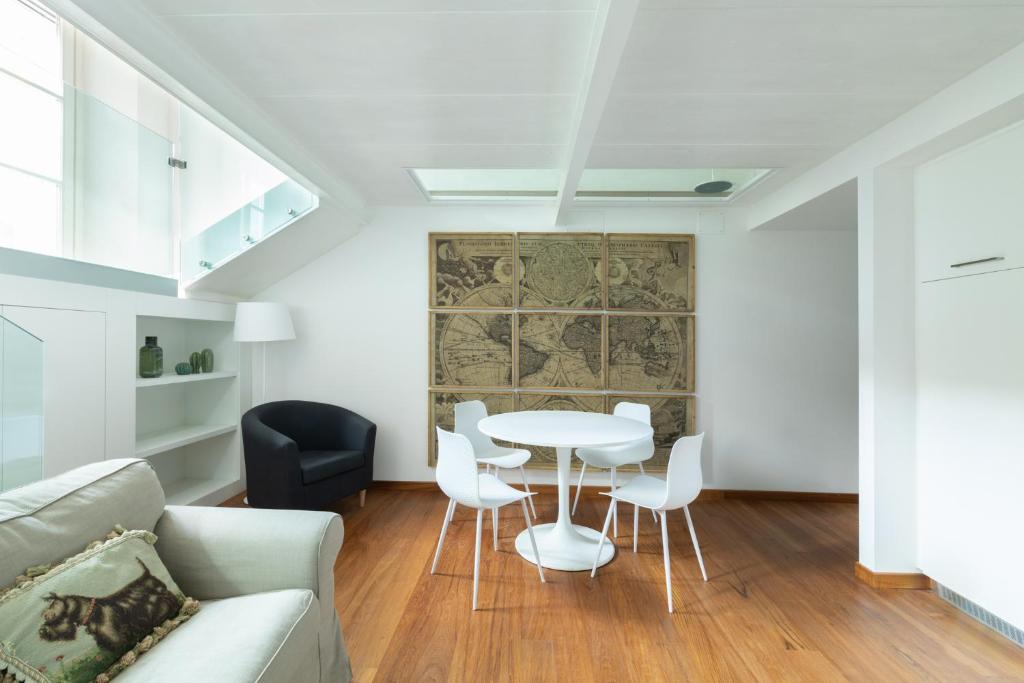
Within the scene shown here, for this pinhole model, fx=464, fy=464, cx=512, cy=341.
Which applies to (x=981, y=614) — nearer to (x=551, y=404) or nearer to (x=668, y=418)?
(x=668, y=418)

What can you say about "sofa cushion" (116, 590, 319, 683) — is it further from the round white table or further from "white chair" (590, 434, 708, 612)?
"white chair" (590, 434, 708, 612)

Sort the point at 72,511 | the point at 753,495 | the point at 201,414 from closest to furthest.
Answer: the point at 72,511
the point at 201,414
the point at 753,495

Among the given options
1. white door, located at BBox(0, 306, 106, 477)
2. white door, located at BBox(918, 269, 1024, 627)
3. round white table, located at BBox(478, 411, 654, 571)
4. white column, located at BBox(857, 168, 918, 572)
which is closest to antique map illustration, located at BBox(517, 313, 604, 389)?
round white table, located at BBox(478, 411, 654, 571)

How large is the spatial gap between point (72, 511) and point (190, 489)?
7.93 ft

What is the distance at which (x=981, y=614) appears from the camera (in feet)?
7.11

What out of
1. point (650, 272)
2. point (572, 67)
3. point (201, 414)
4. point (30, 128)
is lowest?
point (201, 414)

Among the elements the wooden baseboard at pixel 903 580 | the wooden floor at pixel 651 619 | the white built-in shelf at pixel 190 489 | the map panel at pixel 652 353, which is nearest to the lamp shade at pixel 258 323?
the white built-in shelf at pixel 190 489

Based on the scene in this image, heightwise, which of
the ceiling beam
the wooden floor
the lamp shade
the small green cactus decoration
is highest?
the ceiling beam

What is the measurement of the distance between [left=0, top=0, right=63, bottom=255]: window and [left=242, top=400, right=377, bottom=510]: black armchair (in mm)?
1540

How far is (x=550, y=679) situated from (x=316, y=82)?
8.63 ft

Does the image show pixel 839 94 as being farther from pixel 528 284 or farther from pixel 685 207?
pixel 528 284

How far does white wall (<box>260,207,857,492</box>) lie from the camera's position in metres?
3.82

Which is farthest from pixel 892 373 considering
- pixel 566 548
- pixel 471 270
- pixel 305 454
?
pixel 305 454

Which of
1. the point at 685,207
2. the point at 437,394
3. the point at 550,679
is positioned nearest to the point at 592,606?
the point at 550,679
